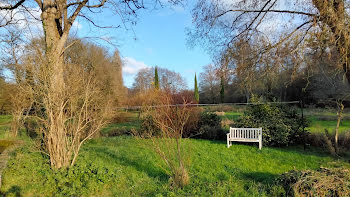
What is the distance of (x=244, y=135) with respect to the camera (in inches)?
313

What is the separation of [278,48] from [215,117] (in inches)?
204

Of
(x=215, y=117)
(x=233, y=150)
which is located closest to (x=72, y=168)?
(x=233, y=150)

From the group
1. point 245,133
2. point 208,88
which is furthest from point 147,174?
point 208,88

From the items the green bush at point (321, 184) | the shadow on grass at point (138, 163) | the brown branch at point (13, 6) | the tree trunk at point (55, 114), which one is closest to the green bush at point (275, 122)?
the shadow on grass at point (138, 163)

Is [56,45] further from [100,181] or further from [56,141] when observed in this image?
[100,181]

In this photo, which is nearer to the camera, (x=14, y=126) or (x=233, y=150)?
(x=233, y=150)

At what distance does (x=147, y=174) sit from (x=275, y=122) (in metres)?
5.36

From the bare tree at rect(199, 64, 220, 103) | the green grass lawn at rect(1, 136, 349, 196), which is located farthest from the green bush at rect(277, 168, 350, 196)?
the bare tree at rect(199, 64, 220, 103)

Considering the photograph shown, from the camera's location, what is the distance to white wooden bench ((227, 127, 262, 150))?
7.35 metres

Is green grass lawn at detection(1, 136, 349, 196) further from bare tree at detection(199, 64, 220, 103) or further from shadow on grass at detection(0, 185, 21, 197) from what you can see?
bare tree at detection(199, 64, 220, 103)

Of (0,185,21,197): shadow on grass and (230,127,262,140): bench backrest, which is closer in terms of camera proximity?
(0,185,21,197): shadow on grass

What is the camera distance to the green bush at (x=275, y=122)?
7521 millimetres

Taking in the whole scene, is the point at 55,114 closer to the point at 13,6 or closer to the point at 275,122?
the point at 13,6

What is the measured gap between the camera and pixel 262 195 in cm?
304
